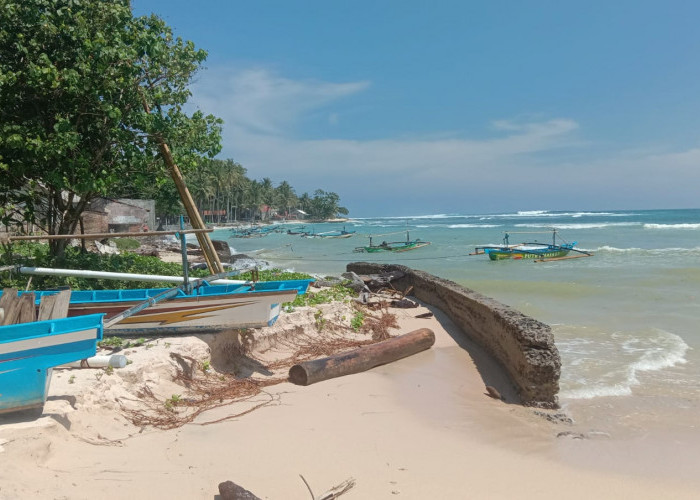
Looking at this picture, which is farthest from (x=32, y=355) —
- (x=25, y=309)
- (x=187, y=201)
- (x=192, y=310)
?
(x=187, y=201)

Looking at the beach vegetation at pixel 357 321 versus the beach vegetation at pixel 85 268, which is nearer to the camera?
the beach vegetation at pixel 85 268

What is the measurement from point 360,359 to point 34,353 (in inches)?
190

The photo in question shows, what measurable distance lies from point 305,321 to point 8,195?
314 inches

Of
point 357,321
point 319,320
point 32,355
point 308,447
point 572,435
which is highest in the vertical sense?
point 32,355

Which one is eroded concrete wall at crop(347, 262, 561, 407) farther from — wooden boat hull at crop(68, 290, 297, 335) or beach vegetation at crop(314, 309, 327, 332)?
wooden boat hull at crop(68, 290, 297, 335)

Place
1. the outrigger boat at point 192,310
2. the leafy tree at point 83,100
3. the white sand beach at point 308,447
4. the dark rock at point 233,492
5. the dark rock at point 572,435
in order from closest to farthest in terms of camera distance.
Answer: the dark rock at point 233,492
the white sand beach at point 308,447
the dark rock at point 572,435
the outrigger boat at point 192,310
the leafy tree at point 83,100

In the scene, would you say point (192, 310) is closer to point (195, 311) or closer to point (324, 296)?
point (195, 311)

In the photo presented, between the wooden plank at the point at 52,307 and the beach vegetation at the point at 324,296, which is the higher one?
the wooden plank at the point at 52,307

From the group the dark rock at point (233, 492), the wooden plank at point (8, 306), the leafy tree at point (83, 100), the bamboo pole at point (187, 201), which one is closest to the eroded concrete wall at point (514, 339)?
the dark rock at point (233, 492)

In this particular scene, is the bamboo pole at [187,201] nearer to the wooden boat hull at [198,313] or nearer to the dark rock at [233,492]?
the wooden boat hull at [198,313]

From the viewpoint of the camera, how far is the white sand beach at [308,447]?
13.8ft

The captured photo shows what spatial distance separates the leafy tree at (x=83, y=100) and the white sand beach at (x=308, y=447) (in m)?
5.50

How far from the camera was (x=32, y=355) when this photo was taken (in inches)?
180

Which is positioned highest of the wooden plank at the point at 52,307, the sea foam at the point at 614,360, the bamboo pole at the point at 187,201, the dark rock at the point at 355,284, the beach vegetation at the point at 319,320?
the bamboo pole at the point at 187,201
